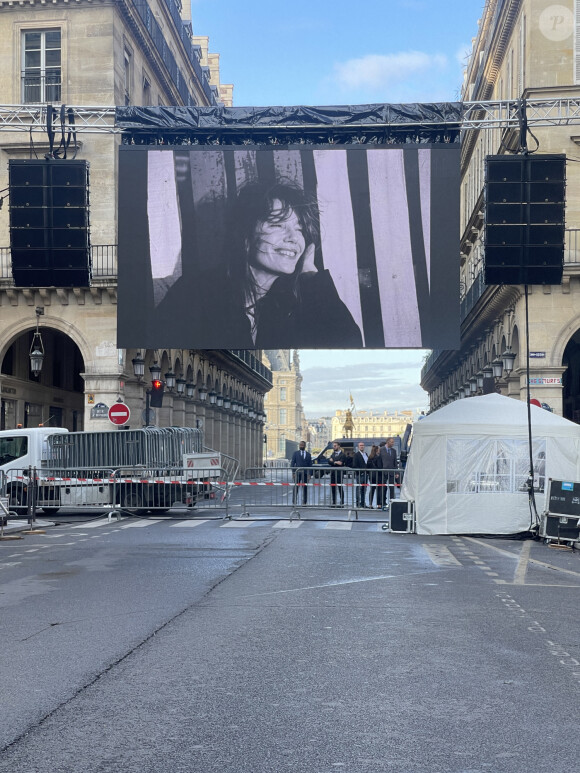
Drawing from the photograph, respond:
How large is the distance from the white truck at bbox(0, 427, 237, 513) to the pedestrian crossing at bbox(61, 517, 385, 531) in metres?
0.97

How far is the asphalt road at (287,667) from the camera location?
4.97 m

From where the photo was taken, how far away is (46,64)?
33.1m

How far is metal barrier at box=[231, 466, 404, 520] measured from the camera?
23.8 m

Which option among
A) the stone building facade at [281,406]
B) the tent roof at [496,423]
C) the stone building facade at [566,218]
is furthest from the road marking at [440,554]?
the stone building facade at [281,406]

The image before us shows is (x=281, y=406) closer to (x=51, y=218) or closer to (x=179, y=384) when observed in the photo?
(x=179, y=384)

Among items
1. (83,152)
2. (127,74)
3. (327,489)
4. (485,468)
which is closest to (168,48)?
(127,74)

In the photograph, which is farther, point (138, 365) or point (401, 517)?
point (138, 365)

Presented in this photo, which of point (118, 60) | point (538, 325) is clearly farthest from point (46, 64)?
point (538, 325)

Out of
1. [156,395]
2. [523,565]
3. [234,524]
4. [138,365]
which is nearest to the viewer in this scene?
[523,565]

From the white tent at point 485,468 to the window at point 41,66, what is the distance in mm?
18974

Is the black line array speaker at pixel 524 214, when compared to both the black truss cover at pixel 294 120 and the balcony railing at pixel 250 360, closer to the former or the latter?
the black truss cover at pixel 294 120

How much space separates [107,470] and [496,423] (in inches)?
380

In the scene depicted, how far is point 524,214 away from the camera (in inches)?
795

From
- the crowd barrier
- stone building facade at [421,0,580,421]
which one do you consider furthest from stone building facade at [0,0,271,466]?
stone building facade at [421,0,580,421]
